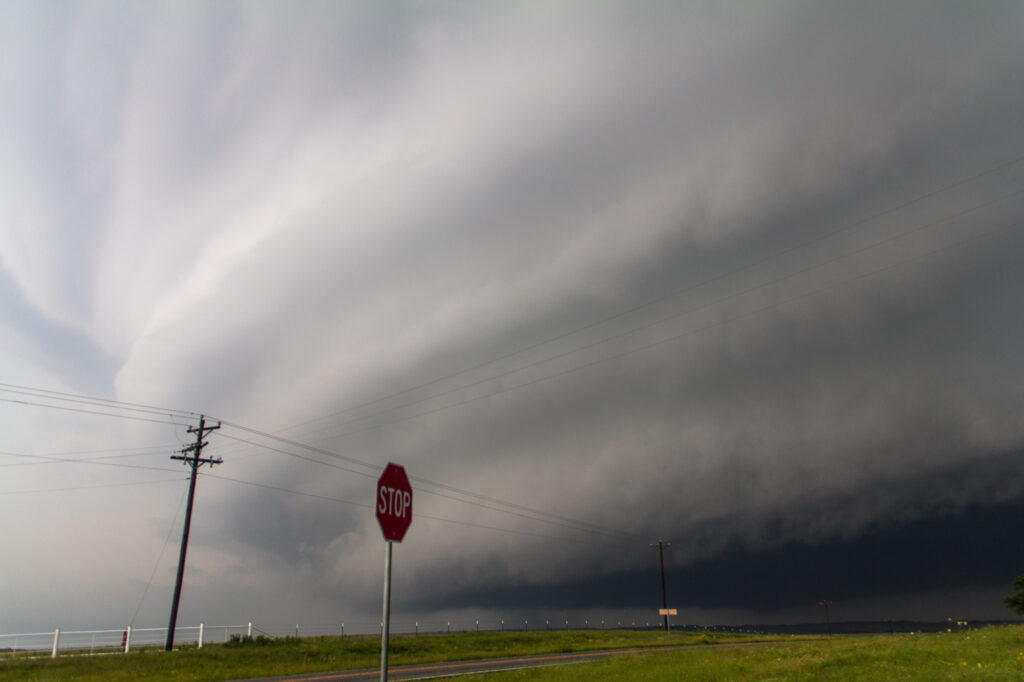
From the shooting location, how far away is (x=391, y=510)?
29.9ft

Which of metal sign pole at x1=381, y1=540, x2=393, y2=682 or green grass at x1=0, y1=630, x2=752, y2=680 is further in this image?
green grass at x1=0, y1=630, x2=752, y2=680

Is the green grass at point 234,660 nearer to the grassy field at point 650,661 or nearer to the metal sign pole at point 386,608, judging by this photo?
the grassy field at point 650,661

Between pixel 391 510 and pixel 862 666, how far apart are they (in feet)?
62.7

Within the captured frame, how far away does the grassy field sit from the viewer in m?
19.2

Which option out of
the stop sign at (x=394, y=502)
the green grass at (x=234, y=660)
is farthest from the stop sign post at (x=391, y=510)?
the green grass at (x=234, y=660)

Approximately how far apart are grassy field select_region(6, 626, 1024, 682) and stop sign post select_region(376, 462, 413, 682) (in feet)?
49.2

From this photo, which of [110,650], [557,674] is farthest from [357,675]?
[110,650]

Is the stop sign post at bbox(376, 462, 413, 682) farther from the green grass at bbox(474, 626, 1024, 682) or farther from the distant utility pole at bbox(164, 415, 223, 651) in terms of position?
the distant utility pole at bbox(164, 415, 223, 651)

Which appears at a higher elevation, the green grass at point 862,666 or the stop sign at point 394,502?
the stop sign at point 394,502

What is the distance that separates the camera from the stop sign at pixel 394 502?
29.4 feet

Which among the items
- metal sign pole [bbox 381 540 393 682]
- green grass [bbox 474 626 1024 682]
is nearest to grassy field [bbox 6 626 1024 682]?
green grass [bbox 474 626 1024 682]

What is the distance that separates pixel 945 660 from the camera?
65.6 feet

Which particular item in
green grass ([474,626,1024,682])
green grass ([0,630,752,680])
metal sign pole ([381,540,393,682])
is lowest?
green grass ([0,630,752,680])

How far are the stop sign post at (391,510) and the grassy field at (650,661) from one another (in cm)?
1501
